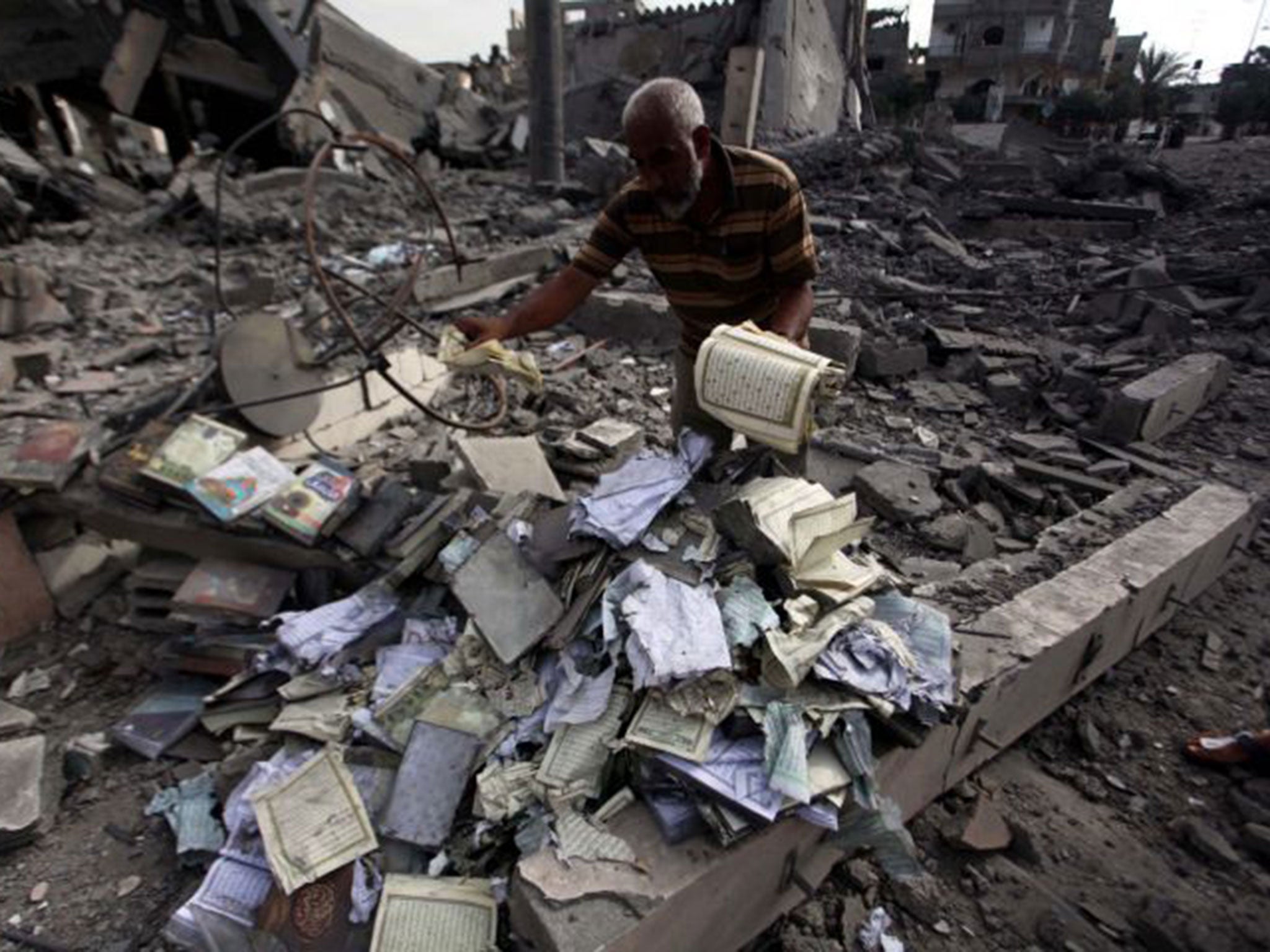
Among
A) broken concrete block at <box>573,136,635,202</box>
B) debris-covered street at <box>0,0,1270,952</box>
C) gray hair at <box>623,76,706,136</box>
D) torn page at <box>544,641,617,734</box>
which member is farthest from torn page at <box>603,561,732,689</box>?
broken concrete block at <box>573,136,635,202</box>

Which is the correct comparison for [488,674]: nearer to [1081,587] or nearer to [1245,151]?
[1081,587]

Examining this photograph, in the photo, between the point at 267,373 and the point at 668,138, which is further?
the point at 267,373

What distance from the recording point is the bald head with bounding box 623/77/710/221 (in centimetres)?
220

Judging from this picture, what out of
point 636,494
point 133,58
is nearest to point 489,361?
point 636,494

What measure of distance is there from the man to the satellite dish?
78.7 inches

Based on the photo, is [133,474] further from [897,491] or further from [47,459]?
[897,491]

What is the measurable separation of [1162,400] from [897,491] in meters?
2.15

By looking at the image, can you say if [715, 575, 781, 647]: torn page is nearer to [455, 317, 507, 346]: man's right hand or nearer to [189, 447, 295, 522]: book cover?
[455, 317, 507, 346]: man's right hand

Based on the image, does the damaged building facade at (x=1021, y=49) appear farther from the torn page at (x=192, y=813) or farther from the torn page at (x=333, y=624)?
the torn page at (x=192, y=813)

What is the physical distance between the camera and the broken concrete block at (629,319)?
20.3 feet

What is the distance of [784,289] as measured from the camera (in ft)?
8.45

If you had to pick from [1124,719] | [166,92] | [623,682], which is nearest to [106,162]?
[166,92]

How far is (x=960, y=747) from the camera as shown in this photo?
8.34 feet

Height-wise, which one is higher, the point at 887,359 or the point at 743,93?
the point at 743,93
